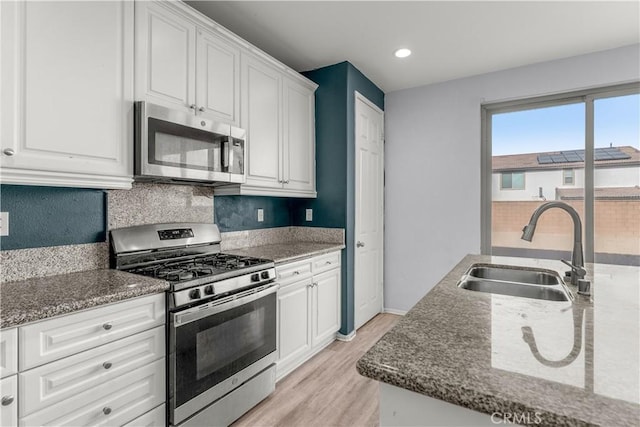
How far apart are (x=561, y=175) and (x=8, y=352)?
13.3 ft

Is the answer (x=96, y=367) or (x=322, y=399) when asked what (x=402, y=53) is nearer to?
(x=322, y=399)

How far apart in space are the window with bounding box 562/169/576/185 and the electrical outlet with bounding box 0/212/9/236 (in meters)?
4.18

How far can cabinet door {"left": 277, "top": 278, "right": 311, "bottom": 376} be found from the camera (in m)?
2.29

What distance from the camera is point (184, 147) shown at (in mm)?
1911

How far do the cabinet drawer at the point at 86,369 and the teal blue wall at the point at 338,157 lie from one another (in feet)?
6.18

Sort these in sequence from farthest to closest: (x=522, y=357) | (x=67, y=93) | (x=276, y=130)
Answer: (x=276, y=130)
(x=67, y=93)
(x=522, y=357)

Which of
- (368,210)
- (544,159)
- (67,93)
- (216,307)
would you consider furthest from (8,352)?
(544,159)

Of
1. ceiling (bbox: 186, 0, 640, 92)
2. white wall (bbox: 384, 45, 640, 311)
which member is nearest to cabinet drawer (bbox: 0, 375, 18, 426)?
ceiling (bbox: 186, 0, 640, 92)

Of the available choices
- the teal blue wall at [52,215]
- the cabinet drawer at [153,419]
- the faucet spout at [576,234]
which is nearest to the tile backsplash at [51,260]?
the teal blue wall at [52,215]

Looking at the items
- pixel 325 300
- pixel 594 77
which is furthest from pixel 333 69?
pixel 594 77

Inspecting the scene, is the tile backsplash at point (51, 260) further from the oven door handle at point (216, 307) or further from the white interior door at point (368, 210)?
the white interior door at point (368, 210)

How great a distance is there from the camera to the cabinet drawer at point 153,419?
1.42 metres

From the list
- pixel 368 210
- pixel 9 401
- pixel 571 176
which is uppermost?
pixel 571 176

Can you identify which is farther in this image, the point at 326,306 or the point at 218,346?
the point at 326,306
